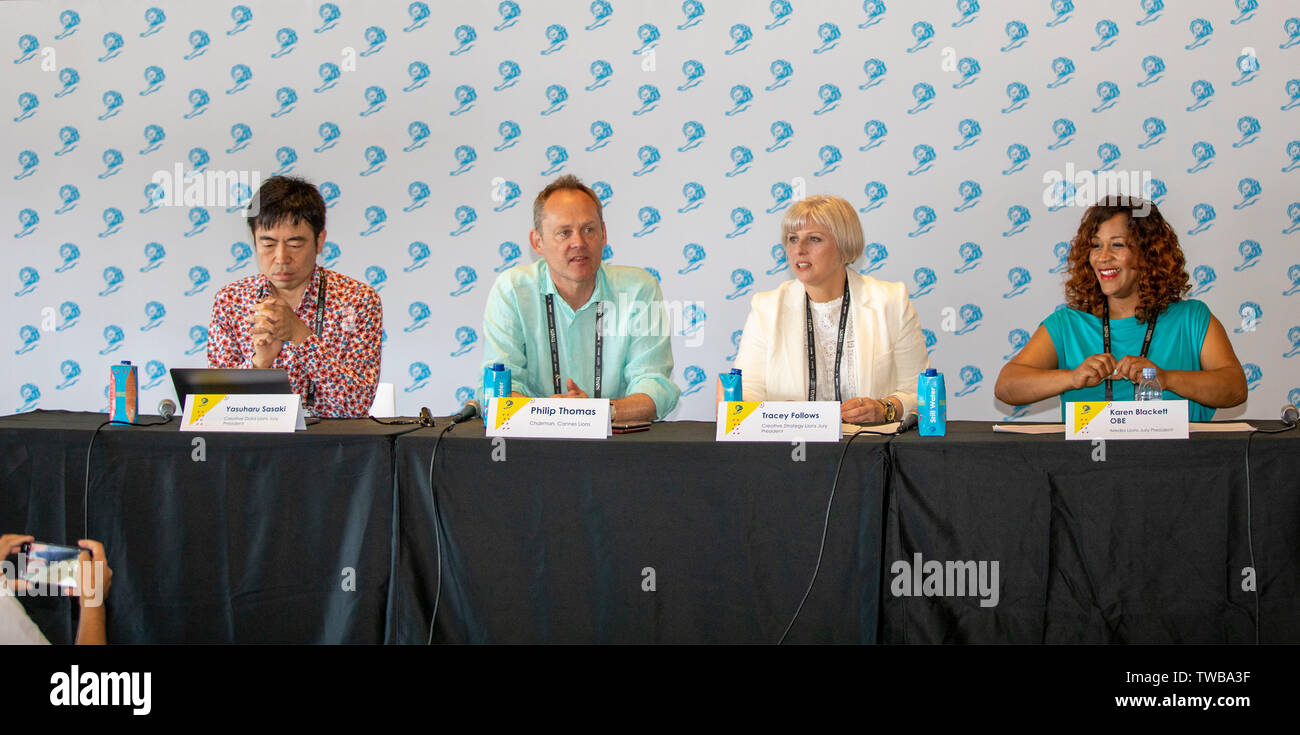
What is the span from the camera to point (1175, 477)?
2.07 meters

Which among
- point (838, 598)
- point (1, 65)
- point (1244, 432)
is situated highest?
point (1, 65)

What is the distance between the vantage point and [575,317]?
2838 millimetres

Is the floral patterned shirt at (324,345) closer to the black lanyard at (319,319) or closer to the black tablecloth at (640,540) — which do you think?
the black lanyard at (319,319)

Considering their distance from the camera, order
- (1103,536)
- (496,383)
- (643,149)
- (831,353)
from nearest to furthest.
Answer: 1. (1103,536)
2. (496,383)
3. (831,353)
4. (643,149)

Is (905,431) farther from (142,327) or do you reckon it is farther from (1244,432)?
(142,327)

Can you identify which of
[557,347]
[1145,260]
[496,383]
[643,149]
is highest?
[643,149]

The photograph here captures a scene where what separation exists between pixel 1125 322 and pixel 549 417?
1901 mm

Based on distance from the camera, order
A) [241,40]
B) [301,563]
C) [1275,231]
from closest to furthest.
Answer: [301,563] → [1275,231] → [241,40]

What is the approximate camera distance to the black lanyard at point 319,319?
112 inches

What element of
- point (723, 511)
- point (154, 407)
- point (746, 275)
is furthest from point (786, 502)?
point (154, 407)

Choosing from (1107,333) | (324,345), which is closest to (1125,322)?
(1107,333)

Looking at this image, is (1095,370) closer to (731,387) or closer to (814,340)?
(814,340)

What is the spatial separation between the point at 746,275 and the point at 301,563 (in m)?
2.33

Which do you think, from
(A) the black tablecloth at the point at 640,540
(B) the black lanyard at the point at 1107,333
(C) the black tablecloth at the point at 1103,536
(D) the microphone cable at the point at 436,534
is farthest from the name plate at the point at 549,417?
(B) the black lanyard at the point at 1107,333
